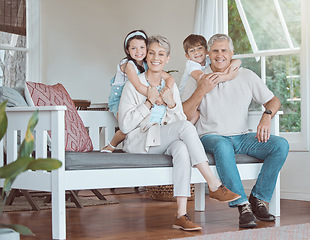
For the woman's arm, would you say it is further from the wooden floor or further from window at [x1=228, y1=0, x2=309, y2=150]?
window at [x1=228, y1=0, x2=309, y2=150]

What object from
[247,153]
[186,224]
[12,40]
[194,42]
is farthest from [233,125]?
[12,40]

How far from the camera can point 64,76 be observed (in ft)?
20.3

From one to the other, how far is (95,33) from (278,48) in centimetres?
234

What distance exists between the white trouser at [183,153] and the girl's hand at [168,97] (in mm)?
251

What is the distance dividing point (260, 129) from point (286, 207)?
0.96m

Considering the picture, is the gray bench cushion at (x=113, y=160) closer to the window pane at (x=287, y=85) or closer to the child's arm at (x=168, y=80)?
the child's arm at (x=168, y=80)

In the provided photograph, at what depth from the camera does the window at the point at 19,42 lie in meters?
5.89

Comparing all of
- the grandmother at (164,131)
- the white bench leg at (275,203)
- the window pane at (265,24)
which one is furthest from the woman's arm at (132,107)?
the window pane at (265,24)

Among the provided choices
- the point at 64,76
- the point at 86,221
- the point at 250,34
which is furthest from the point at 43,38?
the point at 86,221

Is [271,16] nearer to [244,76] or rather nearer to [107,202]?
[244,76]

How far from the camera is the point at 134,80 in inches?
133

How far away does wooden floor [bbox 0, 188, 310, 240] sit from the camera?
3005mm

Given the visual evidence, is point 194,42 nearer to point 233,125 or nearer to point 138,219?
point 233,125

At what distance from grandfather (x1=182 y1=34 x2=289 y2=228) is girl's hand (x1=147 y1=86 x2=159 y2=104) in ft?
1.23
